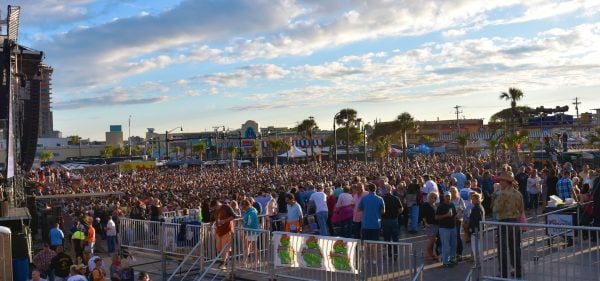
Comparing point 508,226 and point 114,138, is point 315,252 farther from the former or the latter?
point 114,138

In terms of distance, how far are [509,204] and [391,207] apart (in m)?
3.01

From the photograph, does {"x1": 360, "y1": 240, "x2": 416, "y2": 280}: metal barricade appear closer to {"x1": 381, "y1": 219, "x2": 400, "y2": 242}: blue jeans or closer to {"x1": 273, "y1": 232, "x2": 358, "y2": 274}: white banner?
{"x1": 273, "y1": 232, "x2": 358, "y2": 274}: white banner

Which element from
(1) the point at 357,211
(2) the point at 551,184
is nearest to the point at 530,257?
(1) the point at 357,211

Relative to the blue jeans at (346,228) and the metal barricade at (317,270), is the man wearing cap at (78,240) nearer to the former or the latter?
the blue jeans at (346,228)

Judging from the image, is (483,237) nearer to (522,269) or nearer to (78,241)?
(522,269)

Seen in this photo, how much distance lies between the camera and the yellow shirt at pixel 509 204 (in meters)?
7.78

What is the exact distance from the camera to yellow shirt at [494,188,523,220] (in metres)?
7.78

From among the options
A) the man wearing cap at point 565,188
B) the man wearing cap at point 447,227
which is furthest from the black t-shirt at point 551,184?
the man wearing cap at point 447,227

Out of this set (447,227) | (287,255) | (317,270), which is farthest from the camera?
(447,227)

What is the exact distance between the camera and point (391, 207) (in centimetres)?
1057

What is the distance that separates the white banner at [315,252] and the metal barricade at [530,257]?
180 centimetres

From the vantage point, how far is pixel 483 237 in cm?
757

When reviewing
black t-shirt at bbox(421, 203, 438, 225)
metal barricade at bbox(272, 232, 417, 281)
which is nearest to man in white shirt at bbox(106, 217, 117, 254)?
metal barricade at bbox(272, 232, 417, 281)

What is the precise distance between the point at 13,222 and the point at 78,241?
2.75 metres
